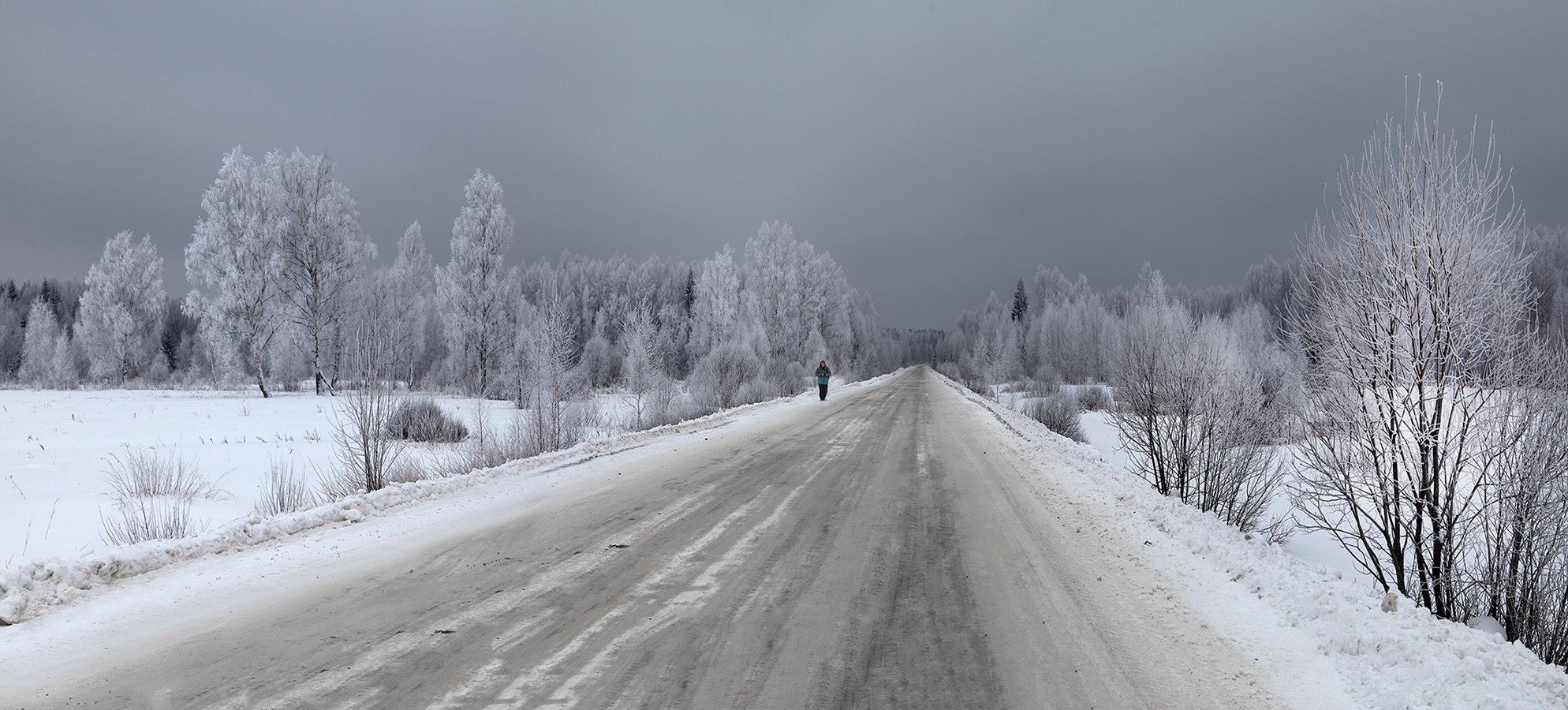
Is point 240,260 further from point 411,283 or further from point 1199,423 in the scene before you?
point 1199,423

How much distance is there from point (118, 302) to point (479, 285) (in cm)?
2509

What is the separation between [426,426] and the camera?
18.6 m

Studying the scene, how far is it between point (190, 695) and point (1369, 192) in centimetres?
994

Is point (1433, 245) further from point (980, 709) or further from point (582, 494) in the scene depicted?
point (582, 494)

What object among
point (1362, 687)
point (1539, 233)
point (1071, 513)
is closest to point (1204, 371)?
point (1071, 513)

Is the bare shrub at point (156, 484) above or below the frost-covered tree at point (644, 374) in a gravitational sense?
below

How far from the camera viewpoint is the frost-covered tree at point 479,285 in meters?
35.4

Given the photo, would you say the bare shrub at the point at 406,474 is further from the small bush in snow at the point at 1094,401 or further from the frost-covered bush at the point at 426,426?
the small bush in snow at the point at 1094,401

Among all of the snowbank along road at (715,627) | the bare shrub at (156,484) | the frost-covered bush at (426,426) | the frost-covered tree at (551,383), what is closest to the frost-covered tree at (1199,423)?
the snowbank along road at (715,627)

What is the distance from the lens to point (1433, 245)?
5875 mm

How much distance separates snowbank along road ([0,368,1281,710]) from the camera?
322 centimetres

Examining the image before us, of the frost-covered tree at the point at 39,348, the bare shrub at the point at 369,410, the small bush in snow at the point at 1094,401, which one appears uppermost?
the frost-covered tree at the point at 39,348

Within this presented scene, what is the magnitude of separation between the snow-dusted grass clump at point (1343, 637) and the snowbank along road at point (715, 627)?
0.89ft

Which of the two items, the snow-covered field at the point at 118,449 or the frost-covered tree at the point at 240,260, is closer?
the snow-covered field at the point at 118,449
